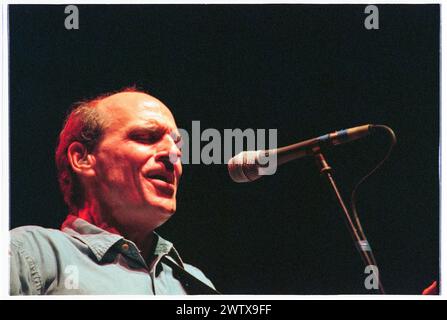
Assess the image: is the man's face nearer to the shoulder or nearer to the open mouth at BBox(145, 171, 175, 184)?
the open mouth at BBox(145, 171, 175, 184)

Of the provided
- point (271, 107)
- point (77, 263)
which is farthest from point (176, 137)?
point (77, 263)

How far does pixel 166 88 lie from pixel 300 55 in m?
0.69

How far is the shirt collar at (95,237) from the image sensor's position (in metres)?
3.25

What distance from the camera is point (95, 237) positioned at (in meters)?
3.27

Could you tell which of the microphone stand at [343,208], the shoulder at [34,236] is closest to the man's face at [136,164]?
the shoulder at [34,236]

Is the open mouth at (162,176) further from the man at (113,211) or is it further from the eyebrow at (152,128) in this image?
the eyebrow at (152,128)

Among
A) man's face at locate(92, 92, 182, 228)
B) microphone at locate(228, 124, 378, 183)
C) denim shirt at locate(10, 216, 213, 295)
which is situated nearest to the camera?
→ microphone at locate(228, 124, 378, 183)

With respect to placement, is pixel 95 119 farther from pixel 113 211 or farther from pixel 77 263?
pixel 77 263

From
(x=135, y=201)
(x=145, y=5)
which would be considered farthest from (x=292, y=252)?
(x=145, y=5)

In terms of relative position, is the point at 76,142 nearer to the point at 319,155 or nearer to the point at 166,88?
the point at 166,88

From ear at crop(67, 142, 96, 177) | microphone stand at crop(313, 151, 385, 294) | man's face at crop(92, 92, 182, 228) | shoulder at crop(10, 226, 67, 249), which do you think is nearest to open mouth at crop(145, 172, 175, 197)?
man's face at crop(92, 92, 182, 228)

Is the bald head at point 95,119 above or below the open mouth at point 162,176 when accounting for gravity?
above

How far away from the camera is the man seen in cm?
325

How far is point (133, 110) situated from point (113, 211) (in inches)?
19.8
